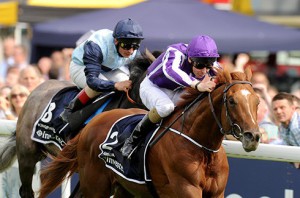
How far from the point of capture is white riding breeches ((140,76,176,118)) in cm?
695

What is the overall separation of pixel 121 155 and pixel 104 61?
4.32ft

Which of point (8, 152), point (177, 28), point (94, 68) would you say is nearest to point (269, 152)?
point (94, 68)

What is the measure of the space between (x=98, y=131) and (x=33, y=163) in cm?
148

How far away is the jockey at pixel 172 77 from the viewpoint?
6.76 metres

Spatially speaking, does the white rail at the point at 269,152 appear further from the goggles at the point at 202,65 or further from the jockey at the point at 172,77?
the goggles at the point at 202,65

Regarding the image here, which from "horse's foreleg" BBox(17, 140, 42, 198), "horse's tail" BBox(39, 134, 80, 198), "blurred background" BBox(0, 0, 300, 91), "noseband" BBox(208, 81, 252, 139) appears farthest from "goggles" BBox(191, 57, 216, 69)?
"blurred background" BBox(0, 0, 300, 91)

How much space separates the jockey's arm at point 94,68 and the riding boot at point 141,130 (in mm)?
912

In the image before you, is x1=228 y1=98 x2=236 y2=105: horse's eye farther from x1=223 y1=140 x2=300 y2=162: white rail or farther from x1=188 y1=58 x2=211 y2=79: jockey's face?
x1=223 y1=140 x2=300 y2=162: white rail

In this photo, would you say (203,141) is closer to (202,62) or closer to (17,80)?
(202,62)

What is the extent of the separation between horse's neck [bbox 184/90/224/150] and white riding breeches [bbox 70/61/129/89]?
177 cm

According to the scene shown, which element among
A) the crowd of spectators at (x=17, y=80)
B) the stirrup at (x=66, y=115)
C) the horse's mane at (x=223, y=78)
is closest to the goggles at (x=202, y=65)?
the horse's mane at (x=223, y=78)

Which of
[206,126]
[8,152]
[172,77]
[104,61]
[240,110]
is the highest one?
[240,110]

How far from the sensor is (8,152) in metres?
9.09

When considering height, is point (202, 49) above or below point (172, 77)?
above
